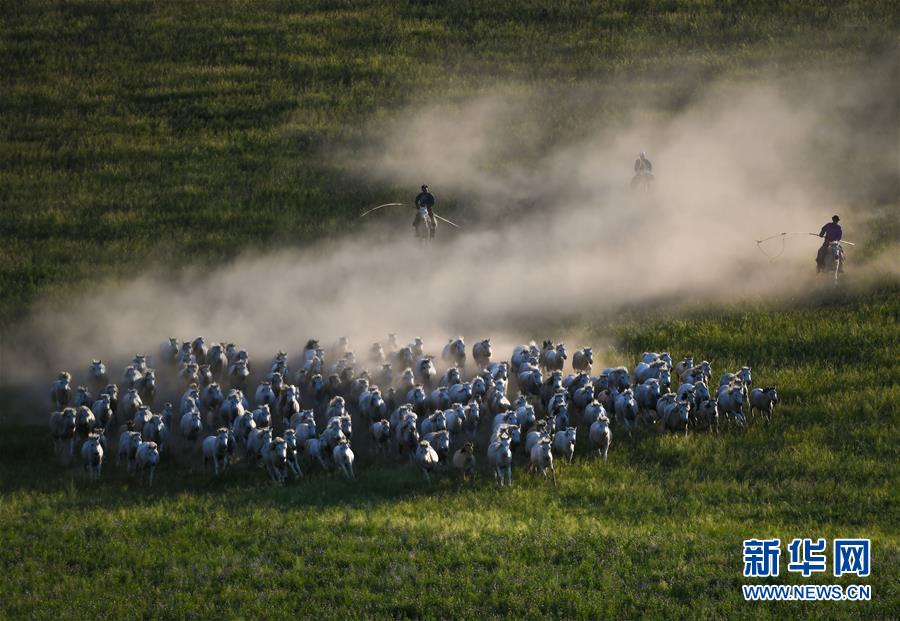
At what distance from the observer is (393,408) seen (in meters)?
35.7

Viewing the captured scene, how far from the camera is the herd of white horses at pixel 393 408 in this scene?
32.4 metres

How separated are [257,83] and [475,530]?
47.7 m

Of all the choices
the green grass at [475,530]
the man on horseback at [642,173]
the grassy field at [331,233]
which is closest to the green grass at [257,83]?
the grassy field at [331,233]

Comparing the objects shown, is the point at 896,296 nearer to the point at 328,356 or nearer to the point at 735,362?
the point at 735,362

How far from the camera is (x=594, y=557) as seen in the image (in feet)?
86.6

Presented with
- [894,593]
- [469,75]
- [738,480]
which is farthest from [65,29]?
[894,593]

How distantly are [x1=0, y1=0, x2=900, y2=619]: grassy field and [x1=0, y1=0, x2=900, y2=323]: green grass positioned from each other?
0.59 ft

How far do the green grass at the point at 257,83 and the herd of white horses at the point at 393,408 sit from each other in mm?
14155

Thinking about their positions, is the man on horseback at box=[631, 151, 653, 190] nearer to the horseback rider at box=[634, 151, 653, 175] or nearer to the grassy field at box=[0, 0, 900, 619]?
the horseback rider at box=[634, 151, 653, 175]

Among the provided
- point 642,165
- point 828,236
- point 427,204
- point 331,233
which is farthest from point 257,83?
point 828,236

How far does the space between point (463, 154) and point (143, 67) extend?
20251 millimetres

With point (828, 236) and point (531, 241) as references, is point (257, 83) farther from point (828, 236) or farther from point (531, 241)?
point (828, 236)

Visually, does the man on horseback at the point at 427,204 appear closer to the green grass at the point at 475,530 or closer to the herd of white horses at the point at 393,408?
the herd of white horses at the point at 393,408

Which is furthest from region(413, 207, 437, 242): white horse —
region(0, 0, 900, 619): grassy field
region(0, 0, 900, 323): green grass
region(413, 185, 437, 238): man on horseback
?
region(0, 0, 900, 323): green grass
